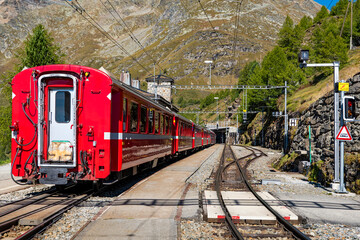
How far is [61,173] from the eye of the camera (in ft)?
26.5

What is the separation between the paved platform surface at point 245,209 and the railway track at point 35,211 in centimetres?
311

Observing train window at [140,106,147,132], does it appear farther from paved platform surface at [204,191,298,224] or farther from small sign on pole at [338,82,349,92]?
small sign on pole at [338,82,349,92]

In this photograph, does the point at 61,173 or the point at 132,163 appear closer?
the point at 61,173

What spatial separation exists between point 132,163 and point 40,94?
11.5 ft

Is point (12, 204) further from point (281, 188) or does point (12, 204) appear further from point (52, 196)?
point (281, 188)

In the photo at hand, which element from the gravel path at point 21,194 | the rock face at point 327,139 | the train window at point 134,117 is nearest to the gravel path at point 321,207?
the rock face at point 327,139

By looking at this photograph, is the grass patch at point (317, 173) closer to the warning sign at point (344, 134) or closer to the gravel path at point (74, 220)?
the warning sign at point (344, 134)

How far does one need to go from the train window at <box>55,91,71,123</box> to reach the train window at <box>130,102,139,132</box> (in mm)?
2096

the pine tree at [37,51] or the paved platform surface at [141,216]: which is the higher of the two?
the pine tree at [37,51]

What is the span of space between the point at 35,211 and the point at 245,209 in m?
4.55

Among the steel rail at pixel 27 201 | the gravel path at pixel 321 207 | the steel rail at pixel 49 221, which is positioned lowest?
the gravel path at pixel 321 207

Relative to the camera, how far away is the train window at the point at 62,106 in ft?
27.9

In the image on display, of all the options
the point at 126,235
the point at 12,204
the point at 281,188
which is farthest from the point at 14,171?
the point at 281,188

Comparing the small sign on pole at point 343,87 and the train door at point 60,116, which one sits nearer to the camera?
the train door at point 60,116
